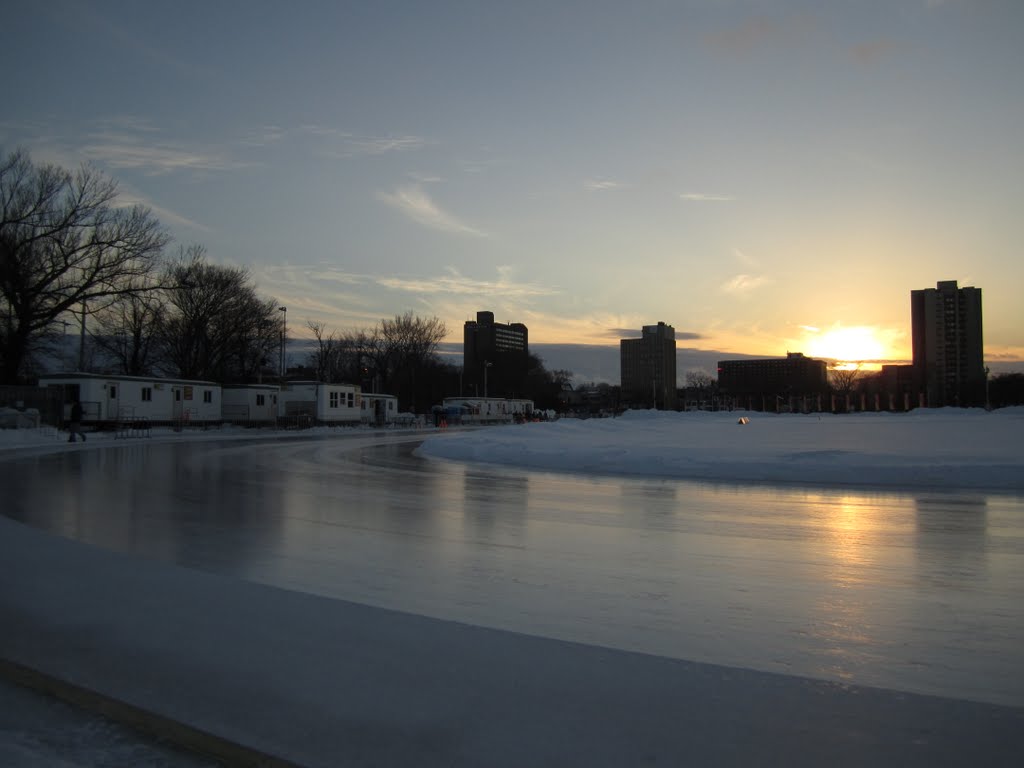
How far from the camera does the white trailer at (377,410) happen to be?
74375mm

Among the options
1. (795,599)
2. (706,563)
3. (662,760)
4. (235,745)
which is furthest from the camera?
(706,563)

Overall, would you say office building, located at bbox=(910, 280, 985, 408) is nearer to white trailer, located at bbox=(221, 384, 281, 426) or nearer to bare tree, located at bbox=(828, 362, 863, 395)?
bare tree, located at bbox=(828, 362, 863, 395)

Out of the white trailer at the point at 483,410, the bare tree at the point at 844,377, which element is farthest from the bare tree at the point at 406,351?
the bare tree at the point at 844,377

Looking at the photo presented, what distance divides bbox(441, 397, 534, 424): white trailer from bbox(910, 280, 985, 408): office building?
4844 inches

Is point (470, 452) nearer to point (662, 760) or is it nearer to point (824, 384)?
point (662, 760)

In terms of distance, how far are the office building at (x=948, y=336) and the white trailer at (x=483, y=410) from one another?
12305cm

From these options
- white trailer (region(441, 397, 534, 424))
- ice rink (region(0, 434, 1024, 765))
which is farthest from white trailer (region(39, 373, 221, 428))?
ice rink (region(0, 434, 1024, 765))

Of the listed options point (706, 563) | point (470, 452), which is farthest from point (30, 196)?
point (706, 563)

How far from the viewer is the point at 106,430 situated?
4678 cm

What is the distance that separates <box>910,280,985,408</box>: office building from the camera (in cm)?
18862

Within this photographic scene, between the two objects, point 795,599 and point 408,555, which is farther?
point 408,555

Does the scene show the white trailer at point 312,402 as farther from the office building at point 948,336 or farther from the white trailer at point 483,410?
the office building at point 948,336

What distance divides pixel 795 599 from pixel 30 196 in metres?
57.4

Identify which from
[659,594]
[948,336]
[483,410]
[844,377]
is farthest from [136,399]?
[948,336]
